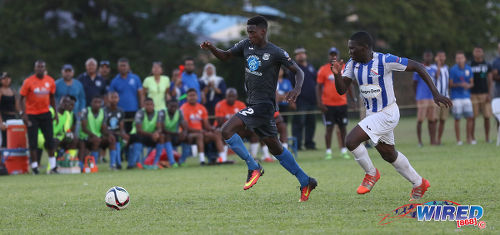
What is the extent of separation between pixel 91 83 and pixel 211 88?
3299mm

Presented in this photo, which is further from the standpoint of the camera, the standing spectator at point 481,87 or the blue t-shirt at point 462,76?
the standing spectator at point 481,87

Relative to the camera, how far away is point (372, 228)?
6875mm

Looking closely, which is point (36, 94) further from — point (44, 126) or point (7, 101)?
point (7, 101)

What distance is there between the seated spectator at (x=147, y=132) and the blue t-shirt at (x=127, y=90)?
3.37ft

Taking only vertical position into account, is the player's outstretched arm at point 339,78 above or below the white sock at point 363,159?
above

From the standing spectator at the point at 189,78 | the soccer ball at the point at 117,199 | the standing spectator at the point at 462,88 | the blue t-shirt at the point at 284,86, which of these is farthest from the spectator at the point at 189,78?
the soccer ball at the point at 117,199

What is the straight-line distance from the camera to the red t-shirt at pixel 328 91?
17719 mm

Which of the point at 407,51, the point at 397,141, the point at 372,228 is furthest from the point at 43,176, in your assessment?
the point at 407,51

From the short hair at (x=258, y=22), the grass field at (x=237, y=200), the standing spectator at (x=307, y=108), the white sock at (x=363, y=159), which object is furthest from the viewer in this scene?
the standing spectator at (x=307, y=108)

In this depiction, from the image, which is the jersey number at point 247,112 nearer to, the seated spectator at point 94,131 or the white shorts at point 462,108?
the seated spectator at point 94,131

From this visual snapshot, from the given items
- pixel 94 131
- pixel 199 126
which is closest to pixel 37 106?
pixel 94 131

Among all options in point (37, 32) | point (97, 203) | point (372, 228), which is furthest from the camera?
point (37, 32)

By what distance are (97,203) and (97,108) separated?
707cm

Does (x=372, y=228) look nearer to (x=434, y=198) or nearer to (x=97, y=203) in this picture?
(x=434, y=198)
